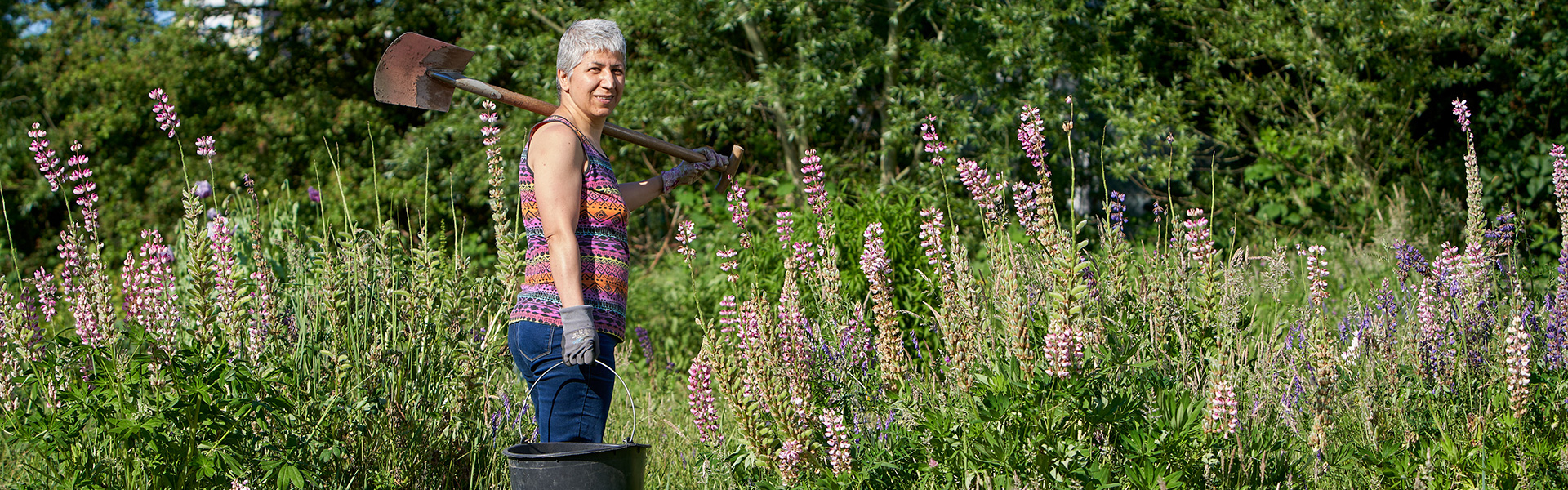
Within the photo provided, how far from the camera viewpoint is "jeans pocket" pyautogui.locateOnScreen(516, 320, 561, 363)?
2.44m

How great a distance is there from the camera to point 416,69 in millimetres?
3279

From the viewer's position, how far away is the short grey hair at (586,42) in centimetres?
254

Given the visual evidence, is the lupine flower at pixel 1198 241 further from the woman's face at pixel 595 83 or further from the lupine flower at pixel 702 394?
the woman's face at pixel 595 83

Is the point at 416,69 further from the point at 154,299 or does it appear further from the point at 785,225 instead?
the point at 785,225

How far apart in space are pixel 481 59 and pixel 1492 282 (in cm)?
690

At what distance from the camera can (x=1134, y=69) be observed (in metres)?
7.45

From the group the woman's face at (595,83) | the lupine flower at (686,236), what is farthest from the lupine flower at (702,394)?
the woman's face at (595,83)

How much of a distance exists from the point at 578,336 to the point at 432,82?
1371mm

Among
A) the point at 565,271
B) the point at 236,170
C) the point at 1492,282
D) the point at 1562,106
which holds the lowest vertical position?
the point at 565,271

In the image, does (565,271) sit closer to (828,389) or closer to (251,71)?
(828,389)

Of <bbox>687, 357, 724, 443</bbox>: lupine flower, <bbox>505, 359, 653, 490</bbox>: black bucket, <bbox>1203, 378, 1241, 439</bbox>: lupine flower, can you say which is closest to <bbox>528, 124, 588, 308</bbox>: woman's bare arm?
<bbox>505, 359, 653, 490</bbox>: black bucket

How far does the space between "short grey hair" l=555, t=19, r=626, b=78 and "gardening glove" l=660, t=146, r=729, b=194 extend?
0.48 meters

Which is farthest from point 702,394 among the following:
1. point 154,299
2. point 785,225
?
point 154,299

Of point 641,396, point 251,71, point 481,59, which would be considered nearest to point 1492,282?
point 641,396
